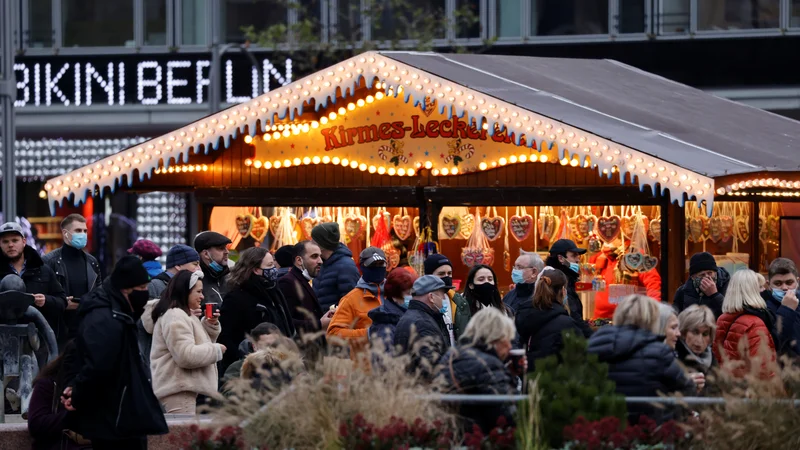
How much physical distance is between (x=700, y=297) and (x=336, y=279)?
3210 millimetres

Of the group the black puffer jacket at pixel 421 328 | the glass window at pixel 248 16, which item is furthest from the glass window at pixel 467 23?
the black puffer jacket at pixel 421 328

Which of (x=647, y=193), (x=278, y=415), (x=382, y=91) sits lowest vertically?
(x=278, y=415)

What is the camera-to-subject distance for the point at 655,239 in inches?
639

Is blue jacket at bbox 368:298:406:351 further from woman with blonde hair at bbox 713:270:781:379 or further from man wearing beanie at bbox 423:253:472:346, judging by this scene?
woman with blonde hair at bbox 713:270:781:379

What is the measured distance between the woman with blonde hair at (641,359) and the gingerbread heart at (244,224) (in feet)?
31.3

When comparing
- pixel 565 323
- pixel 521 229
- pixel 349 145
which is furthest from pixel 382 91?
pixel 565 323

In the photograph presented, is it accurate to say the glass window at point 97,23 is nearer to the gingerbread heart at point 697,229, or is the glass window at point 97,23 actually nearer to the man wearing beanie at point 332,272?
the gingerbread heart at point 697,229

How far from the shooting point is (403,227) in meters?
17.0

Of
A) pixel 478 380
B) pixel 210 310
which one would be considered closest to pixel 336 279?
pixel 210 310

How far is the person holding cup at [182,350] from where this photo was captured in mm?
10000

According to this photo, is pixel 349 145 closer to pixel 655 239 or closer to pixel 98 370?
pixel 655 239

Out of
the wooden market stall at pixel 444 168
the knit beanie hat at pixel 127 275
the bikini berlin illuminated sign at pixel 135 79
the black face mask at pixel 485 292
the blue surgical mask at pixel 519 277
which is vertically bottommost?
the black face mask at pixel 485 292

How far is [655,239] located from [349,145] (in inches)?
144

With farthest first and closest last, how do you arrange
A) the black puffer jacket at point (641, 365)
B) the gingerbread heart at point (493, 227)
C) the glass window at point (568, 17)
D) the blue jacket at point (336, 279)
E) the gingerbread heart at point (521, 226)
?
1. the glass window at point (568, 17)
2. the gingerbread heart at point (493, 227)
3. the gingerbread heart at point (521, 226)
4. the blue jacket at point (336, 279)
5. the black puffer jacket at point (641, 365)
